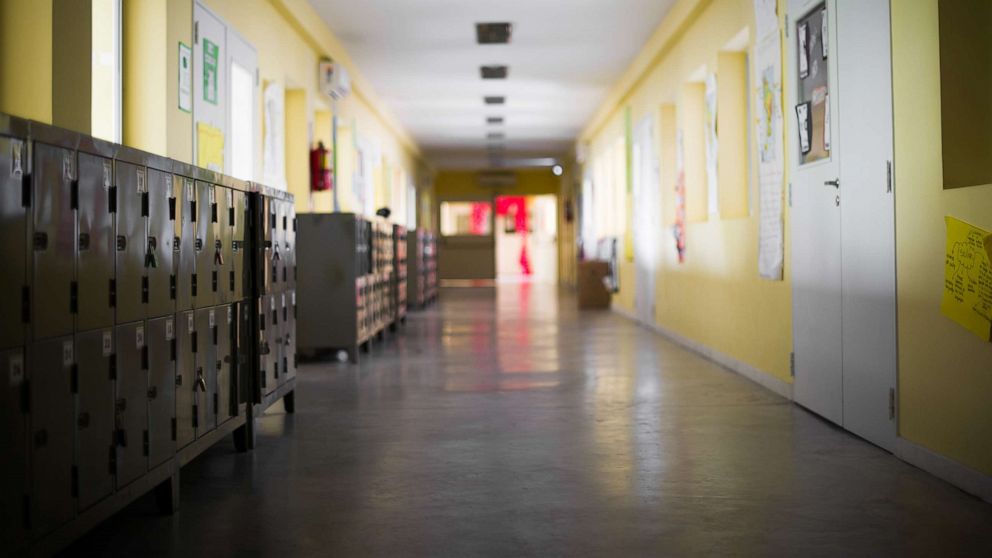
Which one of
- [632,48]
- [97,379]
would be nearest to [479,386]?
[97,379]

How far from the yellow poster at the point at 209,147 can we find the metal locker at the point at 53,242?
315 cm

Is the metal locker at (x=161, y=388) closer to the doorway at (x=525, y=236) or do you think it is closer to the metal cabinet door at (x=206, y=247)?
the metal cabinet door at (x=206, y=247)

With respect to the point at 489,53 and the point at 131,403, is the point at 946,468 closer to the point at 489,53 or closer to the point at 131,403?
the point at 131,403

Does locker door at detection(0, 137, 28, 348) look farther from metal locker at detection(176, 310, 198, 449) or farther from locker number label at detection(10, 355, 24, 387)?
metal locker at detection(176, 310, 198, 449)

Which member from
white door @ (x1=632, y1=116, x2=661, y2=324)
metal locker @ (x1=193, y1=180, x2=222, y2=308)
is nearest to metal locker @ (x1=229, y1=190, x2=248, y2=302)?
metal locker @ (x1=193, y1=180, x2=222, y2=308)

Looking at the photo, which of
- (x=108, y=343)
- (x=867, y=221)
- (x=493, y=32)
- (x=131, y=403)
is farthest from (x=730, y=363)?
(x=108, y=343)

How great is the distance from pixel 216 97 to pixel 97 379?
11.7ft

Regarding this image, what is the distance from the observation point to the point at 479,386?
18.5 feet

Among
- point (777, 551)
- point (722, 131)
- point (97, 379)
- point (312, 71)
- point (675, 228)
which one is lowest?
point (777, 551)

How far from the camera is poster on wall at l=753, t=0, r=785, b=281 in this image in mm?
5199

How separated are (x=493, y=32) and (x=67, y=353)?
22.6ft

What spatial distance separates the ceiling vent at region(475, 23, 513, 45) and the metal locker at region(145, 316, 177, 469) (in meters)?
6.01

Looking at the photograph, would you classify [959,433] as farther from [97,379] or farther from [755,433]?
[97,379]

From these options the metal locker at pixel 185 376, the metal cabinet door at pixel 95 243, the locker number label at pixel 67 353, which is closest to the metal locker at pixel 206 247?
the metal locker at pixel 185 376
